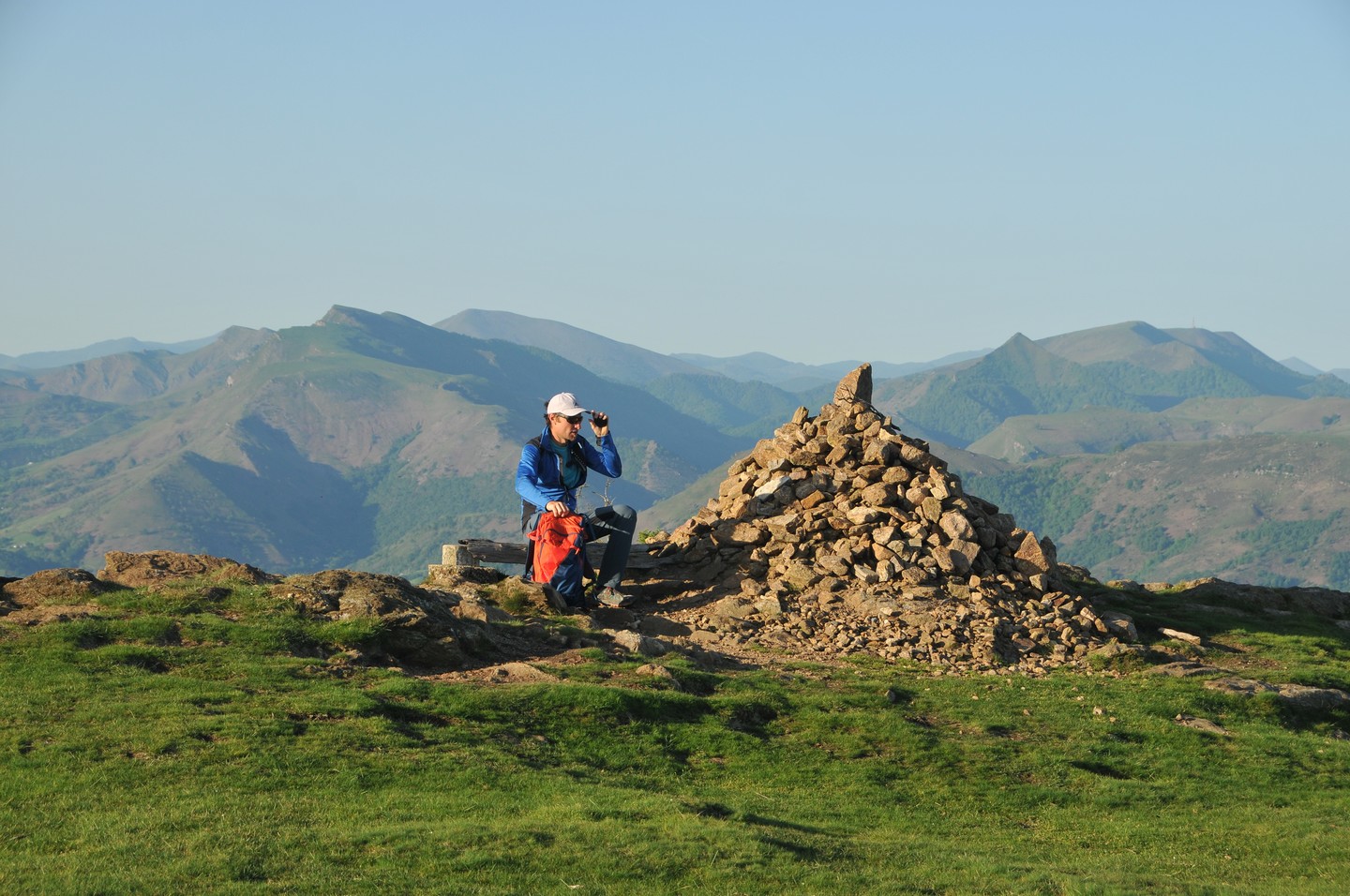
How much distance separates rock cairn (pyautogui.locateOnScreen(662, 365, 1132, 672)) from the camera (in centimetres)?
1947

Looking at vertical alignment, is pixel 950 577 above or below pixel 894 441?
Result: below

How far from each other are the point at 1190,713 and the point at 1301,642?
20.8 feet

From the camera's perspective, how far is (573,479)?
20.6 m

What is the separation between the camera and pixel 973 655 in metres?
18.9

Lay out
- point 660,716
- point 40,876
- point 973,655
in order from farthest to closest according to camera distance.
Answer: point 973,655 → point 660,716 → point 40,876

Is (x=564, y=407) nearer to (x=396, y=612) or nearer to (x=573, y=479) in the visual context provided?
(x=573, y=479)

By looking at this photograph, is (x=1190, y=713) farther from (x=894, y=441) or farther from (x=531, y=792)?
(x=531, y=792)

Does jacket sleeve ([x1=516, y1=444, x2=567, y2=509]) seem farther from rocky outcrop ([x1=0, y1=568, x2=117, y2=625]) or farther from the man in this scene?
rocky outcrop ([x1=0, y1=568, x2=117, y2=625])

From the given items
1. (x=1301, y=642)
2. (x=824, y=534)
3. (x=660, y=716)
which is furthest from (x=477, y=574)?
(x=1301, y=642)

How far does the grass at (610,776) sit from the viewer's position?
1011 cm

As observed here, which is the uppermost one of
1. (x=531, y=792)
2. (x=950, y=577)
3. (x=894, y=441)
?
(x=894, y=441)

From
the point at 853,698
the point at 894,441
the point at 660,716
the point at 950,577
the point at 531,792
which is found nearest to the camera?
the point at 531,792

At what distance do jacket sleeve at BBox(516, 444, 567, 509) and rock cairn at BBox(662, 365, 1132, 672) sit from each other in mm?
3185

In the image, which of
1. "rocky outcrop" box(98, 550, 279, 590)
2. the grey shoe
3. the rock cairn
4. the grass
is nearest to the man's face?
the grey shoe
